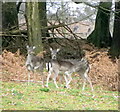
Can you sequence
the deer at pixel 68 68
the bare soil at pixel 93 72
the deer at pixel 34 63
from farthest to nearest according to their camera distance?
1. the bare soil at pixel 93 72
2. the deer at pixel 34 63
3. the deer at pixel 68 68

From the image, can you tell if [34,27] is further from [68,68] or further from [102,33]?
[102,33]

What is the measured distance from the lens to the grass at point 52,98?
7005 mm

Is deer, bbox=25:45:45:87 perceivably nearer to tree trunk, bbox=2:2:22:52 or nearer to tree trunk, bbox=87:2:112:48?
tree trunk, bbox=2:2:22:52

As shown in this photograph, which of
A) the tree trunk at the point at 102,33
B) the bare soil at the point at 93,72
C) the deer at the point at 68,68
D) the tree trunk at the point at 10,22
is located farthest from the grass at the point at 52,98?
the tree trunk at the point at 102,33

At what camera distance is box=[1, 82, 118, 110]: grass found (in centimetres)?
700

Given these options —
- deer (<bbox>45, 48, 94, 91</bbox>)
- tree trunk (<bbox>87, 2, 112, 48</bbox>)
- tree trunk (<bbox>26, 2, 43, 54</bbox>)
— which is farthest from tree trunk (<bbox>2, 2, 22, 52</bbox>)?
deer (<bbox>45, 48, 94, 91</bbox>)

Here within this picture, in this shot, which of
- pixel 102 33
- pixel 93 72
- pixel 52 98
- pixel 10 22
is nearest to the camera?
pixel 52 98

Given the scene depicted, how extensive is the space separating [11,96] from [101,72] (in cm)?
349

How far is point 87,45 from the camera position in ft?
60.5

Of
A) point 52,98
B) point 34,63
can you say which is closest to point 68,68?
point 34,63

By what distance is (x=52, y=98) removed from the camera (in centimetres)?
765

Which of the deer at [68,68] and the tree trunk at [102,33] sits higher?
the deer at [68,68]

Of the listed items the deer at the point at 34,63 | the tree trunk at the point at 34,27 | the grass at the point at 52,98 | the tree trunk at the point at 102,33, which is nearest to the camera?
the grass at the point at 52,98

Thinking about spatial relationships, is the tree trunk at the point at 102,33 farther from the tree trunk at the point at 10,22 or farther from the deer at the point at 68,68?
the deer at the point at 68,68
